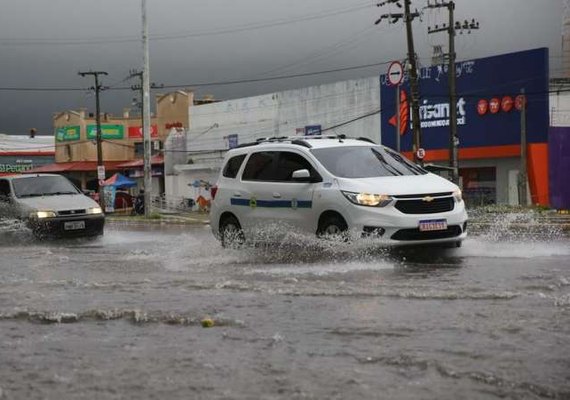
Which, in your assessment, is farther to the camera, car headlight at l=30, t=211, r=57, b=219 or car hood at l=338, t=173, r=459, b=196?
car headlight at l=30, t=211, r=57, b=219

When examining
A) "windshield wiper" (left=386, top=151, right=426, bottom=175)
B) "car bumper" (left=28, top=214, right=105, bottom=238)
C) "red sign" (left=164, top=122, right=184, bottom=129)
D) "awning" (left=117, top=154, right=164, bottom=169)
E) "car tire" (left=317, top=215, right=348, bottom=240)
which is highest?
"red sign" (left=164, top=122, right=184, bottom=129)

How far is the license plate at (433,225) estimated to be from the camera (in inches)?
390

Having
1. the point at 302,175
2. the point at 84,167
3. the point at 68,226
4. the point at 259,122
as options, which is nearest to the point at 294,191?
the point at 302,175

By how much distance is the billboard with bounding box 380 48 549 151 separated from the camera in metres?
35.4

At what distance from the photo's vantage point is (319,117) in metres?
43.6

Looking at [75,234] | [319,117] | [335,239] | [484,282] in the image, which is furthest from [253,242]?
[319,117]

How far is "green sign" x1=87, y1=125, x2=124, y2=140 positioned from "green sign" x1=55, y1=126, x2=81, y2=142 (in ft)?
5.44

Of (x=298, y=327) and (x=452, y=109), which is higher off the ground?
(x=452, y=109)

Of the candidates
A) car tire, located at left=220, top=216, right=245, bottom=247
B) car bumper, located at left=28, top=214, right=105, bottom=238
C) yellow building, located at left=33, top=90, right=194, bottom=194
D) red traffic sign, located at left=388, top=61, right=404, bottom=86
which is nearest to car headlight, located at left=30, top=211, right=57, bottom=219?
car bumper, located at left=28, top=214, right=105, bottom=238

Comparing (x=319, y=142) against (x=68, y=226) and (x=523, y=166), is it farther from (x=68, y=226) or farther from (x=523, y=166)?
(x=523, y=166)

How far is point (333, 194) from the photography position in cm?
1030

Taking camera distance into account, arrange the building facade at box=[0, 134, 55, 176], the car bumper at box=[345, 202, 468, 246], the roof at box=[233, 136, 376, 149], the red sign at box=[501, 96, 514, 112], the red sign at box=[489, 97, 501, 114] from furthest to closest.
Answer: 1. the building facade at box=[0, 134, 55, 176]
2. the red sign at box=[489, 97, 501, 114]
3. the red sign at box=[501, 96, 514, 112]
4. the roof at box=[233, 136, 376, 149]
5. the car bumper at box=[345, 202, 468, 246]

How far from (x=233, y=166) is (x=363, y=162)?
2.53m

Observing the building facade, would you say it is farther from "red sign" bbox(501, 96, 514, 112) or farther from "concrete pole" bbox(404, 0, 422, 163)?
"concrete pole" bbox(404, 0, 422, 163)
